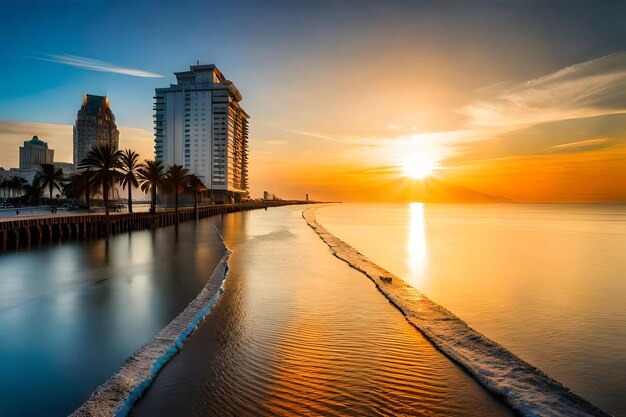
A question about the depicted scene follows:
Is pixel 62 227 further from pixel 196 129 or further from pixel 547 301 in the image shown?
pixel 196 129

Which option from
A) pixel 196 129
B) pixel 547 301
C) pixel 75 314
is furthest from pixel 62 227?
pixel 196 129

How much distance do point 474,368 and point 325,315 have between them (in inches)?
231

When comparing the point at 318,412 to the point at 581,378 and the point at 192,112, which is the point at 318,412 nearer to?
the point at 581,378

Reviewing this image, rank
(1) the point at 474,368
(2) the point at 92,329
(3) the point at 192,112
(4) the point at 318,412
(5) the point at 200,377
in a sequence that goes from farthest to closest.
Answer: (3) the point at 192,112
(2) the point at 92,329
(1) the point at 474,368
(5) the point at 200,377
(4) the point at 318,412

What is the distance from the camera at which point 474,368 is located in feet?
30.8

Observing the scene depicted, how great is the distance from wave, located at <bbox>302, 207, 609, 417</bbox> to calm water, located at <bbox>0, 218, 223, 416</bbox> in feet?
28.4

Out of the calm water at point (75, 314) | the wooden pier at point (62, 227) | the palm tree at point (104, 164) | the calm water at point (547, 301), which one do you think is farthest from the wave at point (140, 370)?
the palm tree at point (104, 164)

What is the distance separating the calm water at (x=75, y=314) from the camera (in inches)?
332

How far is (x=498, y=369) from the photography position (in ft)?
30.7

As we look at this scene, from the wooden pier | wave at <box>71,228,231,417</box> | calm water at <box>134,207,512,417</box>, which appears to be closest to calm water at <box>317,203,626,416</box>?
calm water at <box>134,207,512,417</box>

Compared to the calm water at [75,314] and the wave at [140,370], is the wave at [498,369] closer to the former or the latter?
the wave at [140,370]

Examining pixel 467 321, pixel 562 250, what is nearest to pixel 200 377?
pixel 467 321

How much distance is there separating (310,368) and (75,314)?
33.2 feet

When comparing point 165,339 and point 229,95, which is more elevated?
point 229,95
